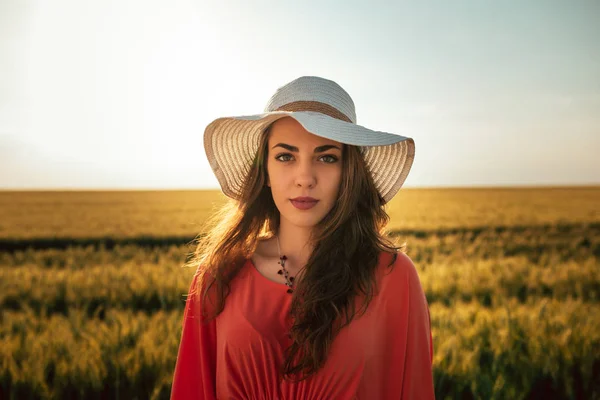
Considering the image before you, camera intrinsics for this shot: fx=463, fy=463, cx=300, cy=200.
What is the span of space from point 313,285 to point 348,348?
0.83 ft

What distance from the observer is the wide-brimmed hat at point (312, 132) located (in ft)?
5.38

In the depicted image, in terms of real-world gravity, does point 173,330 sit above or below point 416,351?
below

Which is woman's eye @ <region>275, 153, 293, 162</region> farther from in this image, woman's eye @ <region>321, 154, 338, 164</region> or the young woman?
woman's eye @ <region>321, 154, 338, 164</region>

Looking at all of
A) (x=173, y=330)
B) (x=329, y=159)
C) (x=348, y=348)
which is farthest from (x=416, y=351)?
(x=173, y=330)

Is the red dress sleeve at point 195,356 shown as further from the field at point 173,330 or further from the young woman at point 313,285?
the field at point 173,330

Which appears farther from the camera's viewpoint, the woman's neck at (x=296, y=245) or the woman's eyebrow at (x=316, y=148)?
the woman's neck at (x=296, y=245)

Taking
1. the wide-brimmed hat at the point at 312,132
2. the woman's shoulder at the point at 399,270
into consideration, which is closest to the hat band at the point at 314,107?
the wide-brimmed hat at the point at 312,132

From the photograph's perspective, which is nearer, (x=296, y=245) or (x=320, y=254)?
(x=320, y=254)

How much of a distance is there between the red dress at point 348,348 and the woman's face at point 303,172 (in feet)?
0.96

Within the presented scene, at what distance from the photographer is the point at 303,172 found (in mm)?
1690

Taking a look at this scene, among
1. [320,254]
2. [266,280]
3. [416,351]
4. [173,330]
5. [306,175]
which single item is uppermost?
[306,175]

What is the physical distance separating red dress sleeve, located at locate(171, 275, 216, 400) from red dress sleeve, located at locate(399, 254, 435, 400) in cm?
77

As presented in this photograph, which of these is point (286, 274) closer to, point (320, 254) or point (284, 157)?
point (320, 254)

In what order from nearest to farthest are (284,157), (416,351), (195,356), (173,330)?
(416,351), (284,157), (195,356), (173,330)
